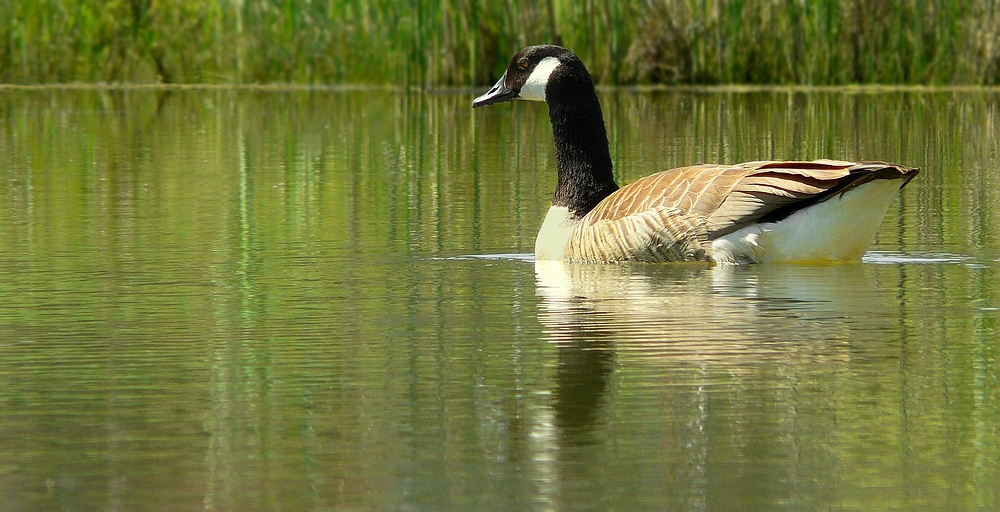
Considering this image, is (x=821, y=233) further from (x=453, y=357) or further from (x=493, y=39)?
(x=493, y=39)

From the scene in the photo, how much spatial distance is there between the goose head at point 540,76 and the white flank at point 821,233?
2.02 m

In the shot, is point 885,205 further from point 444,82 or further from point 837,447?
point 444,82

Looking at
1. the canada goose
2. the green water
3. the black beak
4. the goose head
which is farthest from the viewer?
the black beak

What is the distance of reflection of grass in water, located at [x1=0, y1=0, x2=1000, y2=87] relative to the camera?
2248cm

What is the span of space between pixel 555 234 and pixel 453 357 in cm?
351

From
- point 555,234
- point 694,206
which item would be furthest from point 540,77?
point 694,206

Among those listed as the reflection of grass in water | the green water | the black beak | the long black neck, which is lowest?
the green water

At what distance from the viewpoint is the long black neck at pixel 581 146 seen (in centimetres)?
999

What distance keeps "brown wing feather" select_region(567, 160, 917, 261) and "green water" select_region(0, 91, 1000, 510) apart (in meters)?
0.26

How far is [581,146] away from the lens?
10172mm

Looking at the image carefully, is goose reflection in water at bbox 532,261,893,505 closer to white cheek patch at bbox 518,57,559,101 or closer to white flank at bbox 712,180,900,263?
white flank at bbox 712,180,900,263

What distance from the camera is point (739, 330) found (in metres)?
6.33

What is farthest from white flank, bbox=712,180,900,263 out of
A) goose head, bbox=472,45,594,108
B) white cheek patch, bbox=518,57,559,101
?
white cheek patch, bbox=518,57,559,101

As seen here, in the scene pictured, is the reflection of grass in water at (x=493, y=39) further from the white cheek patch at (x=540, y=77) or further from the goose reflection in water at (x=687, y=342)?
the goose reflection in water at (x=687, y=342)
